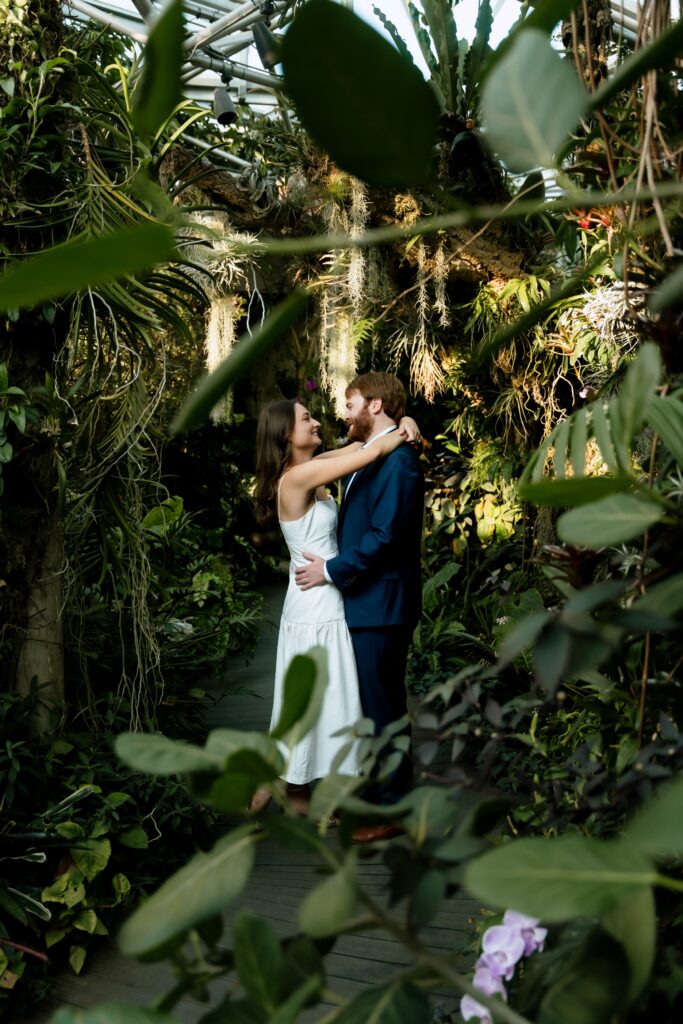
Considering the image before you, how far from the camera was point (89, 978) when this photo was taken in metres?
2.47

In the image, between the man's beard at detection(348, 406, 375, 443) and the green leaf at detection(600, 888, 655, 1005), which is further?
the man's beard at detection(348, 406, 375, 443)

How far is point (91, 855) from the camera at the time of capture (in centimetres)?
255

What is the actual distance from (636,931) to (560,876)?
0.25 feet

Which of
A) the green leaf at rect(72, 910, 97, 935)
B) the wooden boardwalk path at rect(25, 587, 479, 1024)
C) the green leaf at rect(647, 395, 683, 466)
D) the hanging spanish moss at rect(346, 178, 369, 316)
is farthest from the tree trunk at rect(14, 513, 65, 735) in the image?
the hanging spanish moss at rect(346, 178, 369, 316)

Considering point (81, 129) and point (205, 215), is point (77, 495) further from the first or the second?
point (205, 215)

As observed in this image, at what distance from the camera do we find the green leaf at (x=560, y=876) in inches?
11.8

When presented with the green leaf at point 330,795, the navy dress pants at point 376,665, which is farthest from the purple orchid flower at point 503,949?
the navy dress pants at point 376,665

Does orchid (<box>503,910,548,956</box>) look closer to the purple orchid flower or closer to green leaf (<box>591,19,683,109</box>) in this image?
the purple orchid flower

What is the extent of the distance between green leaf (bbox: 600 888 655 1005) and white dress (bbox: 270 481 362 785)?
2.95m

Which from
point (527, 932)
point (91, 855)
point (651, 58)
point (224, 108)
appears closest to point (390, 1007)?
point (651, 58)

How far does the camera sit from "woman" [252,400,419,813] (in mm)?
3393

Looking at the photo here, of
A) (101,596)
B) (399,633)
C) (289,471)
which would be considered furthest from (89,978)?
(289,471)

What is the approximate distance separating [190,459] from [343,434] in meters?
1.52

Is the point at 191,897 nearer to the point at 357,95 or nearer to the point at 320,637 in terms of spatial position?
the point at 357,95
